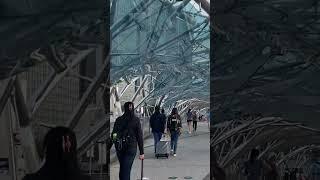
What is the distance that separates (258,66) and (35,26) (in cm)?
235

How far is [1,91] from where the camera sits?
5352 mm

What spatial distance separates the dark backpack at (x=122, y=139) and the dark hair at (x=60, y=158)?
4.11 meters

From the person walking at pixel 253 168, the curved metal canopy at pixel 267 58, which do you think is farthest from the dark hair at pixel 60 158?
the person walking at pixel 253 168

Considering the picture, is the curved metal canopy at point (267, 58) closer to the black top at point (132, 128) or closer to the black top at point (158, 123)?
the black top at point (132, 128)

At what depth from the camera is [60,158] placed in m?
3.53

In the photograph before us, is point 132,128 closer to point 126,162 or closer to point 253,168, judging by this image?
point 126,162

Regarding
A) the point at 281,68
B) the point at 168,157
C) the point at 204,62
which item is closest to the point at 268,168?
the point at 281,68

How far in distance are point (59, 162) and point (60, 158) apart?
0.10 feet

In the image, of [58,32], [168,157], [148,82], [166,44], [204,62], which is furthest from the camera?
[148,82]

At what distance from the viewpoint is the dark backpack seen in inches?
307

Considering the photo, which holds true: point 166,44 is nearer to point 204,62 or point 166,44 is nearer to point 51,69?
point 204,62

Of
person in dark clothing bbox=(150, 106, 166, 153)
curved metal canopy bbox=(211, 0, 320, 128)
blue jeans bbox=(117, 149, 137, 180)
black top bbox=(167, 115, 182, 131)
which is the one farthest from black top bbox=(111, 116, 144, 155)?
black top bbox=(167, 115, 182, 131)

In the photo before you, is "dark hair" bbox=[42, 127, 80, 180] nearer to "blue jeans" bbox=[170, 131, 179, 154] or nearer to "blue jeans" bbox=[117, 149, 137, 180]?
"blue jeans" bbox=[117, 149, 137, 180]

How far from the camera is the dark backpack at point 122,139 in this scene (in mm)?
7793
